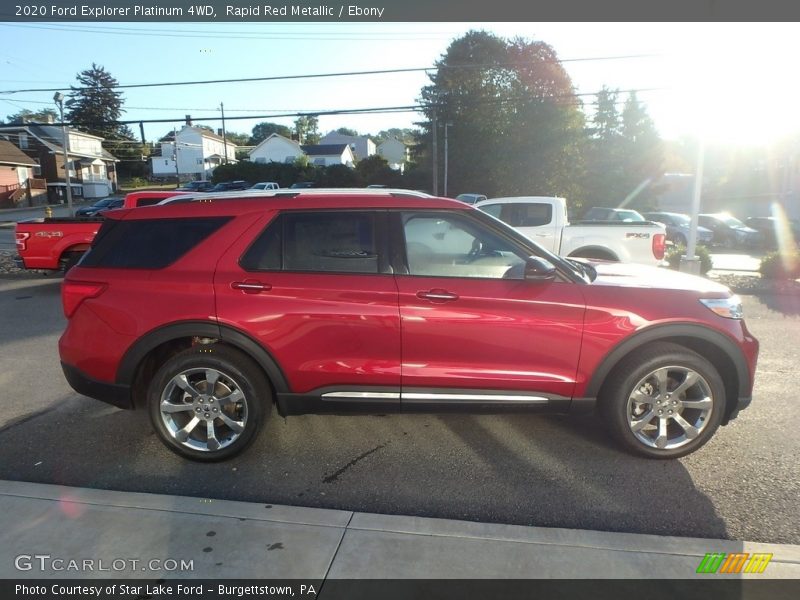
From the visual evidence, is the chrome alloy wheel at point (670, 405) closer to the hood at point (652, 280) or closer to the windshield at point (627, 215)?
the hood at point (652, 280)

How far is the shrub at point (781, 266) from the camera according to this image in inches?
438

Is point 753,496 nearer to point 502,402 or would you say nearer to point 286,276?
point 502,402

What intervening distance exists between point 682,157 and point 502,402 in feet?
201

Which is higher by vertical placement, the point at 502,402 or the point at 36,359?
the point at 502,402

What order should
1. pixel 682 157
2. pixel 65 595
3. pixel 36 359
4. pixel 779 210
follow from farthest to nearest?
pixel 682 157 < pixel 779 210 < pixel 36 359 < pixel 65 595

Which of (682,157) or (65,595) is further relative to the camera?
(682,157)

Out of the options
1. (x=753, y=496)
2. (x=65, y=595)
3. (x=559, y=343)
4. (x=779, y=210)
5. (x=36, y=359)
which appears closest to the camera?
(x=65, y=595)

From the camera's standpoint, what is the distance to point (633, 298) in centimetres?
340

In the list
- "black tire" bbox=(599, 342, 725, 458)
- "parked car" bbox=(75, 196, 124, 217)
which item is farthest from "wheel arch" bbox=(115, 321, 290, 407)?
"parked car" bbox=(75, 196, 124, 217)

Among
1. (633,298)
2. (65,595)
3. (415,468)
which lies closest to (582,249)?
(633,298)

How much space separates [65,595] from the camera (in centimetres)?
235

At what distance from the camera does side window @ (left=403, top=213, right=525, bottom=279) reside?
3.49 meters

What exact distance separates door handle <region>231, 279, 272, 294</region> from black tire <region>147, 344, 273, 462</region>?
16.6 inches

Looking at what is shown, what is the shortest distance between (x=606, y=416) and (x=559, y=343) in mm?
647
